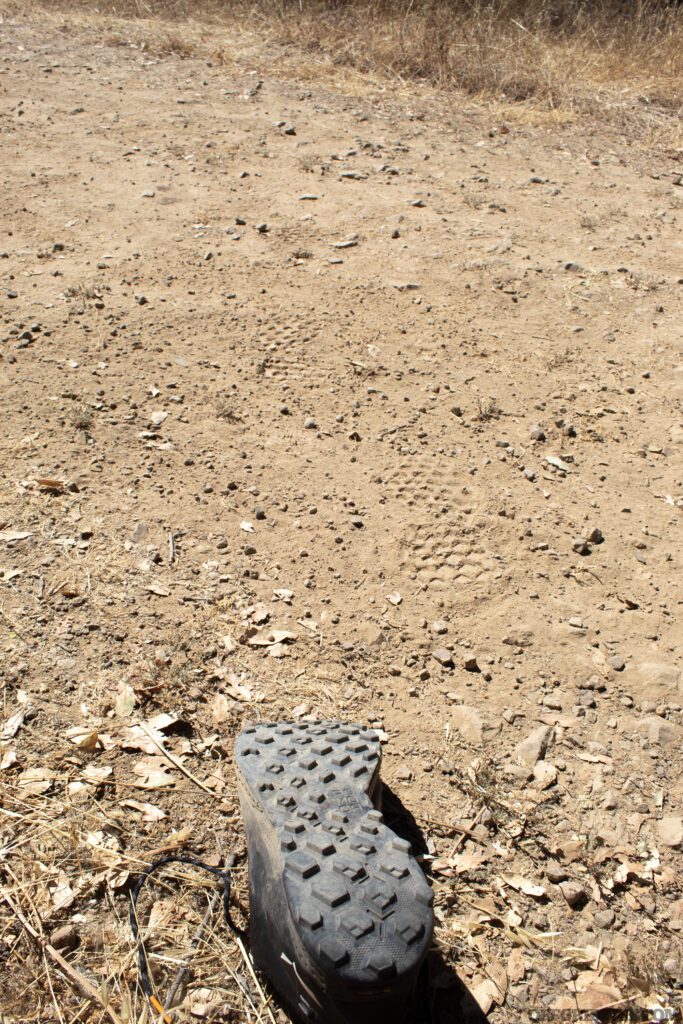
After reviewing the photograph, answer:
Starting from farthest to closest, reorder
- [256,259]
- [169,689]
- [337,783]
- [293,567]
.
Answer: [256,259], [293,567], [169,689], [337,783]

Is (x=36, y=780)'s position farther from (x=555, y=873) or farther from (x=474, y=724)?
(x=555, y=873)

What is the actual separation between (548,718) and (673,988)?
2.37ft

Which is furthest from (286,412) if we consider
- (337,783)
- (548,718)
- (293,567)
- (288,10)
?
(288,10)

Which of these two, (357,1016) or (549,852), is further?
(549,852)

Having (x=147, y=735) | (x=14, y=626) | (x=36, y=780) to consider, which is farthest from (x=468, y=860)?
(x=14, y=626)

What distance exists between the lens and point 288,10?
8180 mm

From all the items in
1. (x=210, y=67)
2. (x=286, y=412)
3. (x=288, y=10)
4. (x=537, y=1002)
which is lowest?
(x=537, y=1002)

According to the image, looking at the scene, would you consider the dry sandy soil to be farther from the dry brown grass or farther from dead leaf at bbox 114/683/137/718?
the dry brown grass

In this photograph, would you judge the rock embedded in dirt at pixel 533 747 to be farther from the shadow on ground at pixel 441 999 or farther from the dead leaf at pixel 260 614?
the dead leaf at pixel 260 614

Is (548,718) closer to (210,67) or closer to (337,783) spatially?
(337,783)

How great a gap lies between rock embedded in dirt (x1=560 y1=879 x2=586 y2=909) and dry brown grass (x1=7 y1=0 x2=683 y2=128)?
21.4ft

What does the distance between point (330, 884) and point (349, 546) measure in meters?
1.47

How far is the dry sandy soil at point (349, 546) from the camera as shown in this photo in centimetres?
181

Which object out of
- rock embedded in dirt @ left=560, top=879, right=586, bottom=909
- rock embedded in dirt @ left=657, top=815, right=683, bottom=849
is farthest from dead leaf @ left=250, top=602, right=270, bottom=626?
rock embedded in dirt @ left=657, top=815, right=683, bottom=849
